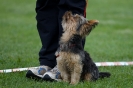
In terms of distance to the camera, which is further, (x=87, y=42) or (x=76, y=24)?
(x=87, y=42)

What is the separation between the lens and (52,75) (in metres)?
6.61

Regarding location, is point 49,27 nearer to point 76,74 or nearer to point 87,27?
point 87,27

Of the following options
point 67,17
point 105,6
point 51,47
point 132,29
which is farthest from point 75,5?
point 105,6

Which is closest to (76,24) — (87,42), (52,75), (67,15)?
(67,15)

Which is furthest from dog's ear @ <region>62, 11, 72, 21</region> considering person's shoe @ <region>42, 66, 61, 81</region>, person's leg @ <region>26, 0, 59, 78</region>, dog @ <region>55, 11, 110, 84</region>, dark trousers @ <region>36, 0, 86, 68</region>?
person's shoe @ <region>42, 66, 61, 81</region>

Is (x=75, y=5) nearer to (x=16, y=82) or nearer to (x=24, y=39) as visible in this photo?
(x=16, y=82)

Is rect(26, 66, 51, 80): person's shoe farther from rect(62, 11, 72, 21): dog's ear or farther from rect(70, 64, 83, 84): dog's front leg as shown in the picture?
rect(62, 11, 72, 21): dog's ear

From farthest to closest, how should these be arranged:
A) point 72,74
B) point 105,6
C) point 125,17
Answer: point 105,6, point 125,17, point 72,74

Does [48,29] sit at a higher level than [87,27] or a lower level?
lower

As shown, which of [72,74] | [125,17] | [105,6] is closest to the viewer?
[72,74]

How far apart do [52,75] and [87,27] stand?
972 mm

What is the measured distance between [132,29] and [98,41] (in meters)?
3.17

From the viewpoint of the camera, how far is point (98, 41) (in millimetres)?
11852

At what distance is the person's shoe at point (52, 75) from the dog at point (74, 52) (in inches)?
6.2
